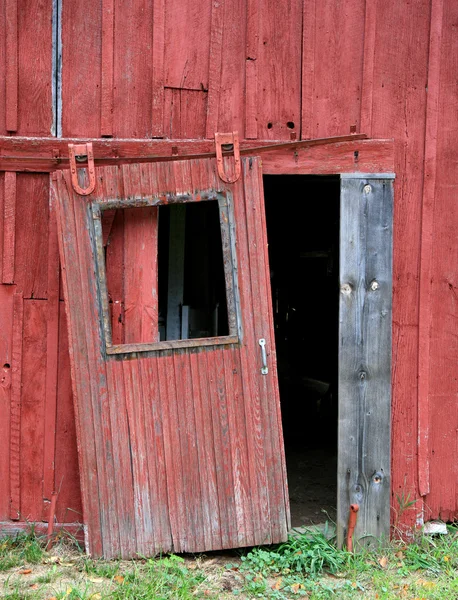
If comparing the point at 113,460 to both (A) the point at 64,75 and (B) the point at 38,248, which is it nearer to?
(B) the point at 38,248

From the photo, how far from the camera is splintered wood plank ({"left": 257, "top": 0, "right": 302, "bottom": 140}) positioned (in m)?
4.21

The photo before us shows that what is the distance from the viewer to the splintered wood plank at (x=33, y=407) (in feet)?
13.9

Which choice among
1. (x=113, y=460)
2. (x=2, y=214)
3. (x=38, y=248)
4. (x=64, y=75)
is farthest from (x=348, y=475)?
(x=64, y=75)

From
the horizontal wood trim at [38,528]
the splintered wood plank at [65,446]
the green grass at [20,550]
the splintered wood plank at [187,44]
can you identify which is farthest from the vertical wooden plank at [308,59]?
the green grass at [20,550]

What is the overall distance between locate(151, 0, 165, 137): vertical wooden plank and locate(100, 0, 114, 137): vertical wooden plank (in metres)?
0.28

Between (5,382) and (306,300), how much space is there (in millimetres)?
6206

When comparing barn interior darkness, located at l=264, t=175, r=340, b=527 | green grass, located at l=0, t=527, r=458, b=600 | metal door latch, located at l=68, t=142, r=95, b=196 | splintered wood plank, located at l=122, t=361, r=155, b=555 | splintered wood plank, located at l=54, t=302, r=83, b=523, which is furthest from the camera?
barn interior darkness, located at l=264, t=175, r=340, b=527

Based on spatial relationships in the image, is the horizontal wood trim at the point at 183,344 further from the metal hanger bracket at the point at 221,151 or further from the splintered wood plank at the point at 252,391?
the metal hanger bracket at the point at 221,151

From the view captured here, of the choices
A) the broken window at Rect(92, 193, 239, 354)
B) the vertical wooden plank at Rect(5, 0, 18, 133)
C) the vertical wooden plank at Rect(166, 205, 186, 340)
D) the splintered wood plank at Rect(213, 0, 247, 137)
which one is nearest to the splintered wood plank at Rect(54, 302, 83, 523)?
the broken window at Rect(92, 193, 239, 354)

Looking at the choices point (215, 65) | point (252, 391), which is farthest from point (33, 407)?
point (215, 65)

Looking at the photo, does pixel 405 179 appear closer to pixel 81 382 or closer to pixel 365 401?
pixel 365 401

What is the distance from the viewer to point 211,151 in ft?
13.6

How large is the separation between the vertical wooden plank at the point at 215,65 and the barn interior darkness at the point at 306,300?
3.24 metres

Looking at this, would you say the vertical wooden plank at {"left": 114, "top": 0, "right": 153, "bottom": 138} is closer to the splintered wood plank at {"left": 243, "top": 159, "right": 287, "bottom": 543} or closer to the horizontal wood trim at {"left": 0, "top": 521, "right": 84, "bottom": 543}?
the splintered wood plank at {"left": 243, "top": 159, "right": 287, "bottom": 543}
